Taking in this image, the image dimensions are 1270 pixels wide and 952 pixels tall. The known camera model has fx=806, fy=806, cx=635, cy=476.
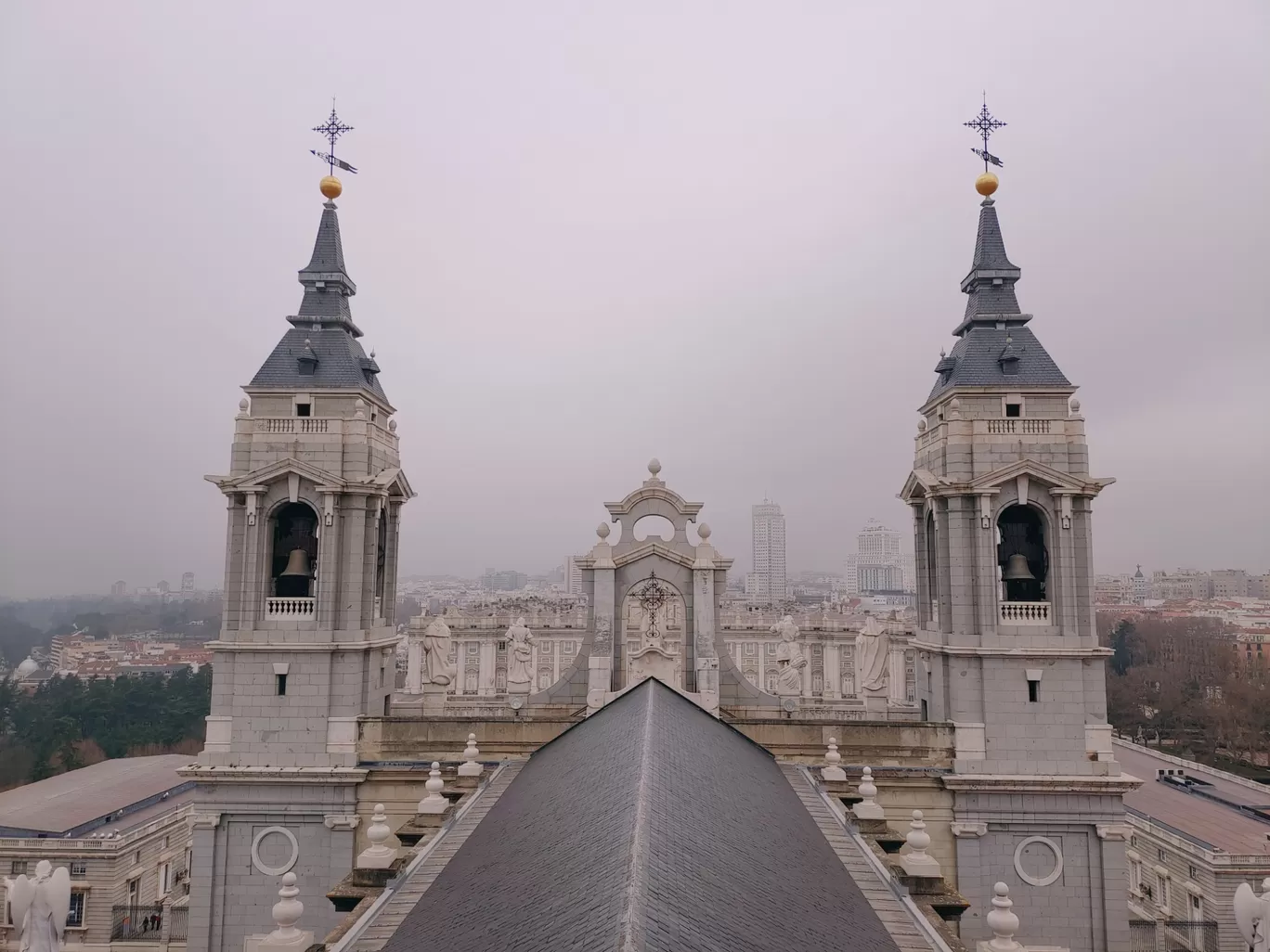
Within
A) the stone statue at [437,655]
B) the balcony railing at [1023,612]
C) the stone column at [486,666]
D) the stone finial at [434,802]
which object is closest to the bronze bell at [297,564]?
the stone statue at [437,655]

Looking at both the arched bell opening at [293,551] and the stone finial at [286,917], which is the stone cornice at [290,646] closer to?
the arched bell opening at [293,551]

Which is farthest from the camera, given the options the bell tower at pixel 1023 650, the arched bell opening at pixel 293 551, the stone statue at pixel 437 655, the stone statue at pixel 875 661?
the stone statue at pixel 875 661

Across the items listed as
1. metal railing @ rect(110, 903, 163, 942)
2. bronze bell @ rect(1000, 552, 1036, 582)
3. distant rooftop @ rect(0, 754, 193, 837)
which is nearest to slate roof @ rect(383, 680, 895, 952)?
bronze bell @ rect(1000, 552, 1036, 582)

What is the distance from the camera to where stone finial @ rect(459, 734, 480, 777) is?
1639 cm

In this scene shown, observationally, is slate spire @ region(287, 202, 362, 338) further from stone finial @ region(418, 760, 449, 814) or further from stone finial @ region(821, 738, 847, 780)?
stone finial @ region(821, 738, 847, 780)

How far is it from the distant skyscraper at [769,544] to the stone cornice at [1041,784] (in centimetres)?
17061

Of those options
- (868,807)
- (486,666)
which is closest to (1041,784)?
(868,807)

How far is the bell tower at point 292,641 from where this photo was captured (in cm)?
1791

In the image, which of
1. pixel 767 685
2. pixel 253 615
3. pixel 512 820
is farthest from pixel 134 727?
pixel 512 820

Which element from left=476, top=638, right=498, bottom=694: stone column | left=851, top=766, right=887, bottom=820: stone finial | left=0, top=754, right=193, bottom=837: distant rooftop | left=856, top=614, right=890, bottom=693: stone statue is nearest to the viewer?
left=851, top=766, right=887, bottom=820: stone finial

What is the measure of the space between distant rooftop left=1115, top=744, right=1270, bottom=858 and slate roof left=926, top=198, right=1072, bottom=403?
1922 cm

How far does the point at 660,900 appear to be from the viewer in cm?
570

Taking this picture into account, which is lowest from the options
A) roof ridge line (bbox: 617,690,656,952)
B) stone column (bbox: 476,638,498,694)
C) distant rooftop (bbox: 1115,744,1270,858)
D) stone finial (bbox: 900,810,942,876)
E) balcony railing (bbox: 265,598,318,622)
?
distant rooftop (bbox: 1115,744,1270,858)

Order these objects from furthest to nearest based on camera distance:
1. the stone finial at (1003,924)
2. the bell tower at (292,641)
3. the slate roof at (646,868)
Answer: the bell tower at (292,641) → the stone finial at (1003,924) → the slate roof at (646,868)
